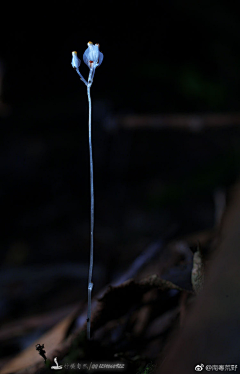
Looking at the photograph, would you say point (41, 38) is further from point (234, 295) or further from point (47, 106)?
point (234, 295)

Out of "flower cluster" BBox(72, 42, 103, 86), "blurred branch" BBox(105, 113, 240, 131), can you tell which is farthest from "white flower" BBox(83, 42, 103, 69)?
"blurred branch" BBox(105, 113, 240, 131)

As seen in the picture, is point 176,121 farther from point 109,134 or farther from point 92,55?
point 92,55

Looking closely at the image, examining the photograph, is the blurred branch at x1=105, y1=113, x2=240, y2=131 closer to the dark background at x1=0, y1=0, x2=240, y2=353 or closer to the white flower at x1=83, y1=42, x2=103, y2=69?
the dark background at x1=0, y1=0, x2=240, y2=353

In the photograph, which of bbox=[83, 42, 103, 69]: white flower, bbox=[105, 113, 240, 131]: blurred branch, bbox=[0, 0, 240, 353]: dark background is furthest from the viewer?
bbox=[105, 113, 240, 131]: blurred branch

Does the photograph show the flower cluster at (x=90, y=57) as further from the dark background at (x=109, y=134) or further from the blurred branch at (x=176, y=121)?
the blurred branch at (x=176, y=121)

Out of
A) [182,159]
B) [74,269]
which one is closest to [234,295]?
[74,269]

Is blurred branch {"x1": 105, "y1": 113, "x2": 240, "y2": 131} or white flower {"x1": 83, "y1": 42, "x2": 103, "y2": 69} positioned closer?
white flower {"x1": 83, "y1": 42, "x2": 103, "y2": 69}

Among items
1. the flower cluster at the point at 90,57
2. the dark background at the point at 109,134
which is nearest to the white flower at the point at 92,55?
the flower cluster at the point at 90,57

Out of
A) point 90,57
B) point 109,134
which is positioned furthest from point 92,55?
point 109,134

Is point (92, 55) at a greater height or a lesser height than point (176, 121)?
lesser
